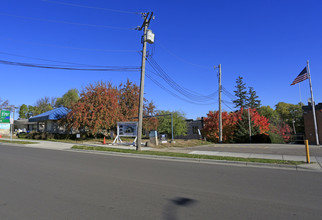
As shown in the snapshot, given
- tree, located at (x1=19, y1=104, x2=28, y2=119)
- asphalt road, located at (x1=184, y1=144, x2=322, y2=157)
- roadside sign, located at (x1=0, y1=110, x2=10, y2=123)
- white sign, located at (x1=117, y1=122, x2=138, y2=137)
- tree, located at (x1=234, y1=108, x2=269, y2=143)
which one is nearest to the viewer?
asphalt road, located at (x1=184, y1=144, x2=322, y2=157)

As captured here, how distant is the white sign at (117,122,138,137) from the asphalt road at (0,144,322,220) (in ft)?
37.4

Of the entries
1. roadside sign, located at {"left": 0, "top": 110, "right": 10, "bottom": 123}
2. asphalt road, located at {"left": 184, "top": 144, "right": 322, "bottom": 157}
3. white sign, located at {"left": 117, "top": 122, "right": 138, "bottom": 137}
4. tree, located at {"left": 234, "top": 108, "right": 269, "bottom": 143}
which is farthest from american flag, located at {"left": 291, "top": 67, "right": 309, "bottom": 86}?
roadside sign, located at {"left": 0, "top": 110, "right": 10, "bottom": 123}

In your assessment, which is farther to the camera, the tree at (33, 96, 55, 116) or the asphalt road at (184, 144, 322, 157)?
the tree at (33, 96, 55, 116)

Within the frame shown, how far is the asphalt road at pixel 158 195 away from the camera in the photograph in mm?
4020

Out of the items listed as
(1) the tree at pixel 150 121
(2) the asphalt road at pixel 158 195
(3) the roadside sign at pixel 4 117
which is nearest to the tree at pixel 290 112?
(1) the tree at pixel 150 121

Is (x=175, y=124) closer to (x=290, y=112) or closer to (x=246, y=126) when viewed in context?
(x=246, y=126)

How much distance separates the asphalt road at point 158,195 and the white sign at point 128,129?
37.4 ft

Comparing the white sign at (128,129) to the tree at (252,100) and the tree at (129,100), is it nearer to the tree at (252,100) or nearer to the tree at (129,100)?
the tree at (129,100)

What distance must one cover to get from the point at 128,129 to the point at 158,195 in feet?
48.7

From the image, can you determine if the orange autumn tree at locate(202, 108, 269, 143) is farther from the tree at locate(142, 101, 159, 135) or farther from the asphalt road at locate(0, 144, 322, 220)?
the asphalt road at locate(0, 144, 322, 220)

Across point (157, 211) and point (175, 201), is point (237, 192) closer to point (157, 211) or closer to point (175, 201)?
point (175, 201)

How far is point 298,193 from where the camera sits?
5359mm

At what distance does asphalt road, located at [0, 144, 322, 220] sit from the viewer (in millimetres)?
4020


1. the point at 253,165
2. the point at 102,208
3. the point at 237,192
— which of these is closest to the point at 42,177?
the point at 102,208
